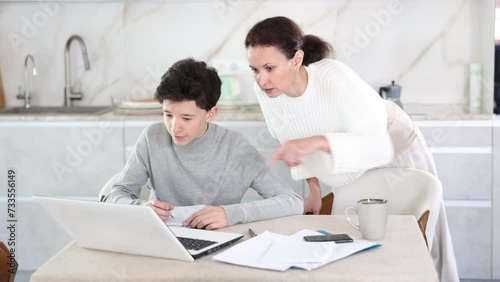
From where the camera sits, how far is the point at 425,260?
1664 millimetres

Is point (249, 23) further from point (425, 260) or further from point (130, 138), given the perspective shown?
point (425, 260)

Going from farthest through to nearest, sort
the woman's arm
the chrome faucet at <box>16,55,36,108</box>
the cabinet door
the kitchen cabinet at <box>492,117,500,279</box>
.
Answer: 1. the chrome faucet at <box>16,55,36,108</box>
2. the cabinet door
3. the kitchen cabinet at <box>492,117,500,279</box>
4. the woman's arm

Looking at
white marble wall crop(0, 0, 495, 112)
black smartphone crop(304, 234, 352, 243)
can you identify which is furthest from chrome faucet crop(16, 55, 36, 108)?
black smartphone crop(304, 234, 352, 243)

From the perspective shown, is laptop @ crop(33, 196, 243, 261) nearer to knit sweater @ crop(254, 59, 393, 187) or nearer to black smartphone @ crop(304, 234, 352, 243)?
black smartphone @ crop(304, 234, 352, 243)

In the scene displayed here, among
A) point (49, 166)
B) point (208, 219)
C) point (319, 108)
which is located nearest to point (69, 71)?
point (49, 166)

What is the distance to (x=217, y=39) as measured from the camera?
4.02 metres

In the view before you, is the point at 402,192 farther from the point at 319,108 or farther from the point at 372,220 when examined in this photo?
the point at 372,220

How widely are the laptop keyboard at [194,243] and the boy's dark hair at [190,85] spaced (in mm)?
566

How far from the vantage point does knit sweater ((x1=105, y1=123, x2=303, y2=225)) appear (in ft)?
7.66

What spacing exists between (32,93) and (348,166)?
236cm

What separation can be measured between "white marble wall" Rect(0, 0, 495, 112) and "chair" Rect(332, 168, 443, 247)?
1.54 m

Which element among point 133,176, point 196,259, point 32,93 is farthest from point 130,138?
point 196,259

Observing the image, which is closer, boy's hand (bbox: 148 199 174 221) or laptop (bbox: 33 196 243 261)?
laptop (bbox: 33 196 243 261)

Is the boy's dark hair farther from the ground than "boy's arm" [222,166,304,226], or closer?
farther from the ground
